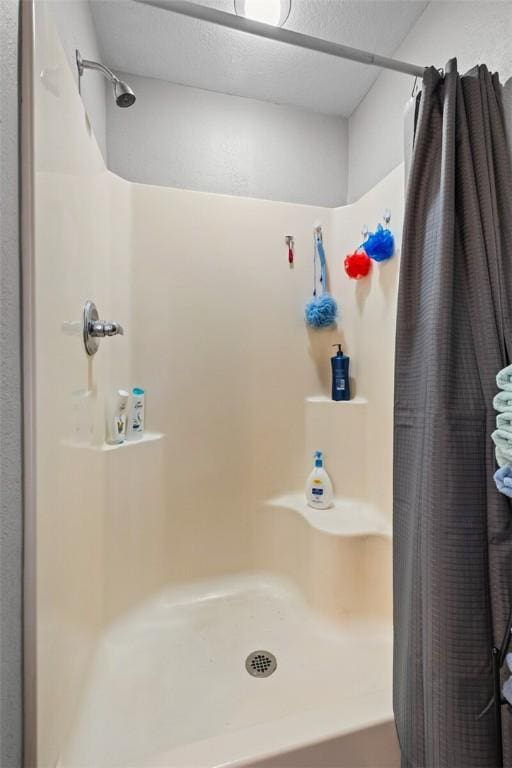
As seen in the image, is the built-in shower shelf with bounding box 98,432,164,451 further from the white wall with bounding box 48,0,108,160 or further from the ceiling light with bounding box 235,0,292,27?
the ceiling light with bounding box 235,0,292,27

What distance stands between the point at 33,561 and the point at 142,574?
35.0 inches

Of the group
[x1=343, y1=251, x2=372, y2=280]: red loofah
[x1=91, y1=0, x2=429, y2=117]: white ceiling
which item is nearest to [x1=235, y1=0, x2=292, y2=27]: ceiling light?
[x1=91, y1=0, x2=429, y2=117]: white ceiling

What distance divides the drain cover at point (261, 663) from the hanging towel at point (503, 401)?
1.07 metres

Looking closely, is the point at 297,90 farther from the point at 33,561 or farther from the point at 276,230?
the point at 33,561

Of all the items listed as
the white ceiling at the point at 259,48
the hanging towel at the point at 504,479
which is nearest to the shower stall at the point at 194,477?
A: the white ceiling at the point at 259,48

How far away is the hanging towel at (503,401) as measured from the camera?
0.66 m

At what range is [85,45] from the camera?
1132mm

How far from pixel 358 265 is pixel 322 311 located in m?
0.24

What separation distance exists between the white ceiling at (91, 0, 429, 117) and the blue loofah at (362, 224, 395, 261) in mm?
767

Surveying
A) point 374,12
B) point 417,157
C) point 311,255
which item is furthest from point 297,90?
point 417,157

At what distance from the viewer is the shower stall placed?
692 millimetres

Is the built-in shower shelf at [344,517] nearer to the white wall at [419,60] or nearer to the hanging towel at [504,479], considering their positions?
the hanging towel at [504,479]

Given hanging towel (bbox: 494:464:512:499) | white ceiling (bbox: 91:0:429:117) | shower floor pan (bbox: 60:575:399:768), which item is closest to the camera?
hanging towel (bbox: 494:464:512:499)

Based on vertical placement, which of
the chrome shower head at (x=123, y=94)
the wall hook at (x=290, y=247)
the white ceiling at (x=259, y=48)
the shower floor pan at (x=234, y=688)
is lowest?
the shower floor pan at (x=234, y=688)
